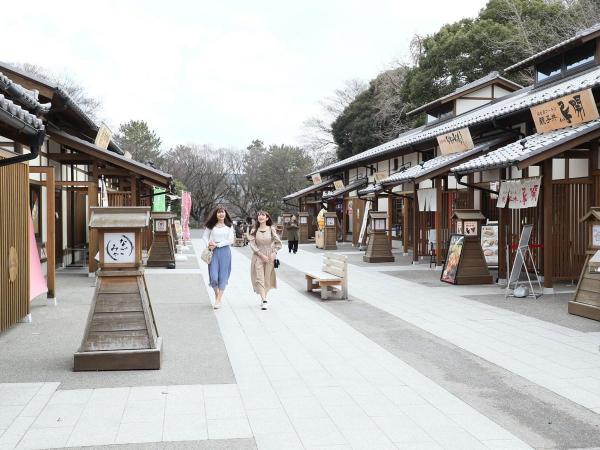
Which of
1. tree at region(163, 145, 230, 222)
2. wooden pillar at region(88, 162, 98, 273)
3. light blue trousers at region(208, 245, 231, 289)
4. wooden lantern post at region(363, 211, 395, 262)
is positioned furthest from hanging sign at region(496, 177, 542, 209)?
tree at region(163, 145, 230, 222)

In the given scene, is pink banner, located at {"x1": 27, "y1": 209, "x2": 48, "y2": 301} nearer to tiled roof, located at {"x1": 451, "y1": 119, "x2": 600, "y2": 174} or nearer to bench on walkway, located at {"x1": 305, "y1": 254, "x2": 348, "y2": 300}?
bench on walkway, located at {"x1": 305, "y1": 254, "x2": 348, "y2": 300}

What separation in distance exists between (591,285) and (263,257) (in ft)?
17.3

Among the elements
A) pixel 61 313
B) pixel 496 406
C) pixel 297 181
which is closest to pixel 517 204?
pixel 496 406

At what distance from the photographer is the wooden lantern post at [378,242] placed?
19188 millimetres

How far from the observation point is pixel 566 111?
11781mm

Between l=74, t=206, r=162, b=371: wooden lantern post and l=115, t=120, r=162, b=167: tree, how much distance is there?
4672 centimetres

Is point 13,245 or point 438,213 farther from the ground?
point 438,213

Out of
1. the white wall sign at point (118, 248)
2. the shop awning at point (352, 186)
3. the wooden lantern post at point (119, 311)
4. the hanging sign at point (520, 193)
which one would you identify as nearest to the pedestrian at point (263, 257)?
the wooden lantern post at point (119, 311)

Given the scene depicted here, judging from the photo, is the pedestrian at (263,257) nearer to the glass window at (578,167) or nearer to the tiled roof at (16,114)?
the tiled roof at (16,114)

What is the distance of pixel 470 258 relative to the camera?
13.3 m

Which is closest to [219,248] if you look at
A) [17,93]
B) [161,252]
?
[17,93]

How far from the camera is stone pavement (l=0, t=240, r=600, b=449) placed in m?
4.22

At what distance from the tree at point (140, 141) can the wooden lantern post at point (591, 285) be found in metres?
45.9

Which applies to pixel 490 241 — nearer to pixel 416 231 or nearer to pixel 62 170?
pixel 416 231
